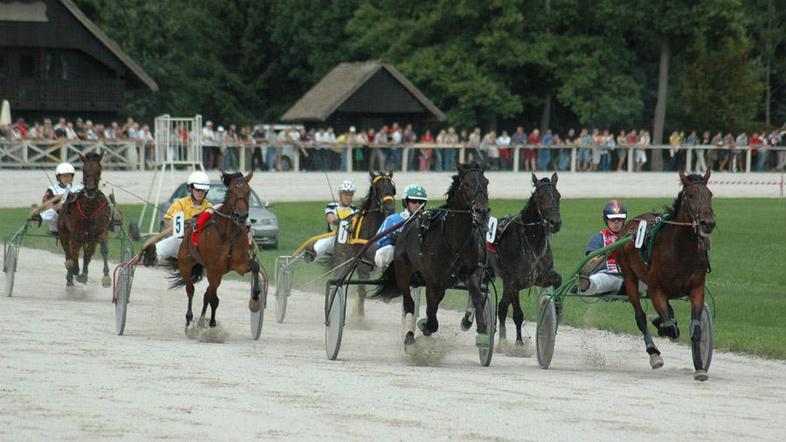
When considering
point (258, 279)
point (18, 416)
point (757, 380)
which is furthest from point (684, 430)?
point (258, 279)

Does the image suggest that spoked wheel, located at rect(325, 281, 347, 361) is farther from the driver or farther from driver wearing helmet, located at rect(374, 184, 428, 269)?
the driver

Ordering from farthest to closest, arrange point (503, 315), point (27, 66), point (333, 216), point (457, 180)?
point (27, 66) → point (333, 216) → point (503, 315) → point (457, 180)

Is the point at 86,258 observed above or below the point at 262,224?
above

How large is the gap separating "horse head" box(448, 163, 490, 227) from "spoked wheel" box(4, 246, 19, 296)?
26.7 feet

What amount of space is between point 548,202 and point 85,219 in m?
7.49

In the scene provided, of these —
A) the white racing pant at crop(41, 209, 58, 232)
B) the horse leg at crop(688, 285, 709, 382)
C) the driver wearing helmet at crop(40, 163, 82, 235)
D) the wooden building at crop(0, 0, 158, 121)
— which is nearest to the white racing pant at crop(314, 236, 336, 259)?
the driver wearing helmet at crop(40, 163, 82, 235)

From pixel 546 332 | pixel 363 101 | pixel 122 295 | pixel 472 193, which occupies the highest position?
pixel 363 101

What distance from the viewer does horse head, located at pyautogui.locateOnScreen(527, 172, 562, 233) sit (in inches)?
531

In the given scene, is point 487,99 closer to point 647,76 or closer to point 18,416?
point 647,76

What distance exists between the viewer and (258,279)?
1456cm

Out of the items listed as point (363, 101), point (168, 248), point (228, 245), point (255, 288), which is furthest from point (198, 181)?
point (363, 101)

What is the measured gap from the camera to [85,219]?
1903 cm

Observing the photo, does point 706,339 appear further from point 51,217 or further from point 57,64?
point 57,64

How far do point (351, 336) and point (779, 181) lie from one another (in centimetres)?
3153
